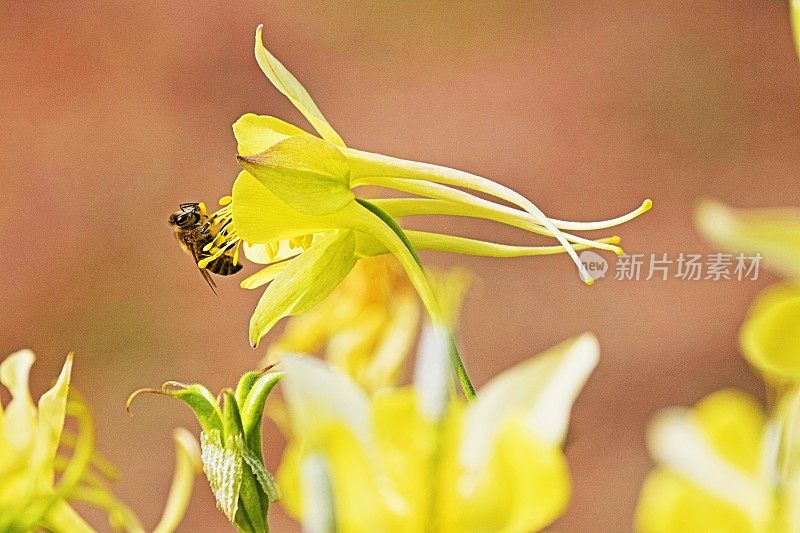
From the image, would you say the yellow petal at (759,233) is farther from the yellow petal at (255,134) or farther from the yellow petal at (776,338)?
the yellow petal at (255,134)

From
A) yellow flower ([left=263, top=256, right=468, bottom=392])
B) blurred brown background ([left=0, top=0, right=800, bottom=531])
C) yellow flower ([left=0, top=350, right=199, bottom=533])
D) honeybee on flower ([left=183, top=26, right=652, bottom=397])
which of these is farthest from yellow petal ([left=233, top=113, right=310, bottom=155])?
blurred brown background ([left=0, top=0, right=800, bottom=531])

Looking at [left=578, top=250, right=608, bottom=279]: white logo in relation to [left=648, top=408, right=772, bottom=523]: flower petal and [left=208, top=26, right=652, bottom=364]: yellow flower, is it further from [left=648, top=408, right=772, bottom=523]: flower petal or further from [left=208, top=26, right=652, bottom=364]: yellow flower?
[left=648, top=408, right=772, bottom=523]: flower petal

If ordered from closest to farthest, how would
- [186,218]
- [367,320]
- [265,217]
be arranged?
[265,217] → [186,218] → [367,320]

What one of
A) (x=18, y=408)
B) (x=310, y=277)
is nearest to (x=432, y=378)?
(x=18, y=408)

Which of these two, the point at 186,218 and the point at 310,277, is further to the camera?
the point at 186,218

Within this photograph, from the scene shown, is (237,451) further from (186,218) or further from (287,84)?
(186,218)

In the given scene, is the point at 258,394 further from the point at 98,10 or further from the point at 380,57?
the point at 98,10

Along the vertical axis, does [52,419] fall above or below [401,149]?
above
